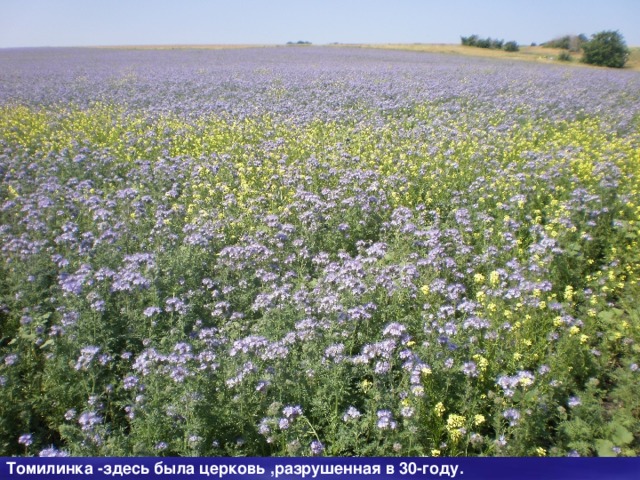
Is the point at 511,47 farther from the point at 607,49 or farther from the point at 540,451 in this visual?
the point at 540,451

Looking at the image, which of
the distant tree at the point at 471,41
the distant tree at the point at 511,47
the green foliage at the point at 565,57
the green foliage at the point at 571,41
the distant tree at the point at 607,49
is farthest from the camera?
the distant tree at the point at 471,41

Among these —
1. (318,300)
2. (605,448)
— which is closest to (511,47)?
(318,300)

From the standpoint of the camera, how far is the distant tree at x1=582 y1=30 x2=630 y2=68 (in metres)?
32.4

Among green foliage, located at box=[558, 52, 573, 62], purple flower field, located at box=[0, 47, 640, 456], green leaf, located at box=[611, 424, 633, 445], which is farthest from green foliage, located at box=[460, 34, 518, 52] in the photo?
green leaf, located at box=[611, 424, 633, 445]

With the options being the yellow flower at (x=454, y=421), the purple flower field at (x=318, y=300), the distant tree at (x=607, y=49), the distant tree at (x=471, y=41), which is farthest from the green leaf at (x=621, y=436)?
the distant tree at (x=471, y=41)

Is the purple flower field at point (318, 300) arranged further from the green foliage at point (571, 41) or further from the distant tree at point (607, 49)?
the distant tree at point (607, 49)

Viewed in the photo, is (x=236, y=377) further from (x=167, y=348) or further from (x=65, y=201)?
(x=65, y=201)

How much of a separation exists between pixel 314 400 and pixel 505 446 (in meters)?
1.20

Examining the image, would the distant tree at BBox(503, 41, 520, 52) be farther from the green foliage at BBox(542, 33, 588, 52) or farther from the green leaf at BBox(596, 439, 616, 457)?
the green leaf at BBox(596, 439, 616, 457)
